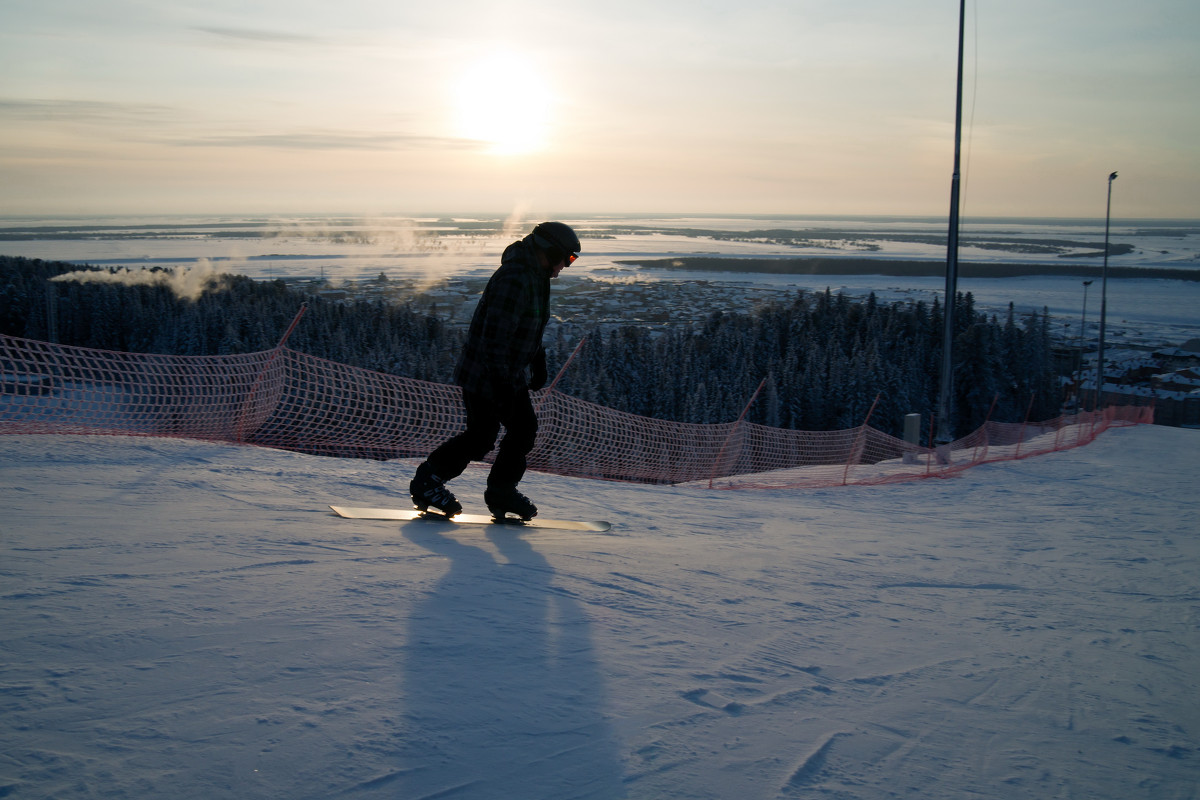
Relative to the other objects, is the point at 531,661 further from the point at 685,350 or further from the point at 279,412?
the point at 685,350

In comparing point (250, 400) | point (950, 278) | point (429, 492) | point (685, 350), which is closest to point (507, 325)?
point (429, 492)

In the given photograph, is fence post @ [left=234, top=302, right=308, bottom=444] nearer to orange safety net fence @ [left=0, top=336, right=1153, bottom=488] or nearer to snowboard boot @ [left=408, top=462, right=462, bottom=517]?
orange safety net fence @ [left=0, top=336, right=1153, bottom=488]

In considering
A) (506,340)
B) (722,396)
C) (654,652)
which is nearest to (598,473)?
(506,340)

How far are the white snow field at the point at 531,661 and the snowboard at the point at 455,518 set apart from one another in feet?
0.61

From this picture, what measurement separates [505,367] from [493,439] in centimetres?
52

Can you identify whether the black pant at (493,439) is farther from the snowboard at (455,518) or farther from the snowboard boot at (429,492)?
the snowboard at (455,518)

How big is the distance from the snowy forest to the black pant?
51.3m

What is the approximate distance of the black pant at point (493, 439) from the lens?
14.6 ft

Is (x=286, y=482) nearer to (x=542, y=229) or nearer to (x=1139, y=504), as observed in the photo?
(x=542, y=229)

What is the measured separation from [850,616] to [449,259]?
619 feet

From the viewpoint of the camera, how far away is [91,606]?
2562mm

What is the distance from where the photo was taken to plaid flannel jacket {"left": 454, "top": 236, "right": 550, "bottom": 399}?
13.9ft

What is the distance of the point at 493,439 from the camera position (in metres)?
4.52

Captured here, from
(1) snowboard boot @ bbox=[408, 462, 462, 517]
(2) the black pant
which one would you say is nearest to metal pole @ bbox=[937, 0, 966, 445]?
(2) the black pant
